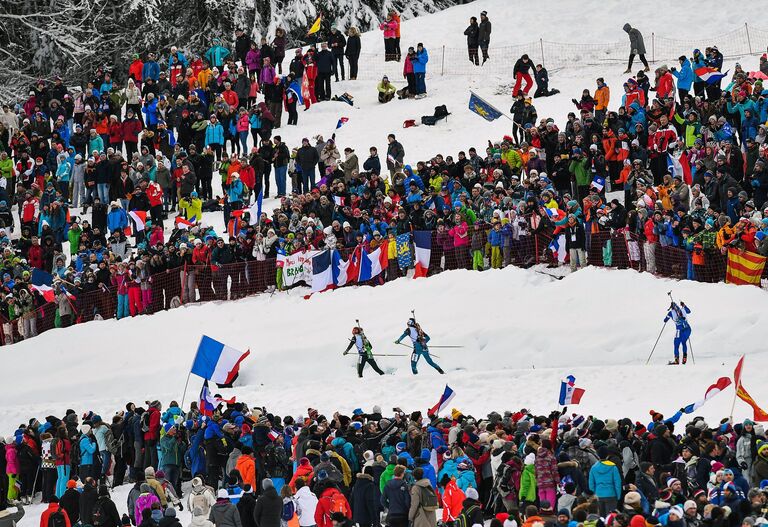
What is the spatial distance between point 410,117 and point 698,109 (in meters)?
10.4

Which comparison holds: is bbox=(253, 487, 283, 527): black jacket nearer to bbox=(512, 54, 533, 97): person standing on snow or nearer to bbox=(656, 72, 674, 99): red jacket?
bbox=(656, 72, 674, 99): red jacket

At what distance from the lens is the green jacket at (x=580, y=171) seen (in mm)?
29266

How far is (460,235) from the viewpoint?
2838cm

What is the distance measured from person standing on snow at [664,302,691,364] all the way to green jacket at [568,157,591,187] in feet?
16.1

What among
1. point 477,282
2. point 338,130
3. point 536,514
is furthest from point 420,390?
point 338,130

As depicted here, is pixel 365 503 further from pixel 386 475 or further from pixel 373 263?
pixel 373 263

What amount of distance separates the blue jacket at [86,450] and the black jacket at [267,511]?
6.47 metres

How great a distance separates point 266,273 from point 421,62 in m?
10.7

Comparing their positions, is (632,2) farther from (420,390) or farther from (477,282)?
(420,390)

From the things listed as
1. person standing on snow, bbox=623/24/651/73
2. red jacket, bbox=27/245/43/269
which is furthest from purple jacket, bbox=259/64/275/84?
person standing on snow, bbox=623/24/651/73

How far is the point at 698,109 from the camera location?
98.2 feet

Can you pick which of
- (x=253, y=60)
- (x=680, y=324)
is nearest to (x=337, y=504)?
(x=680, y=324)

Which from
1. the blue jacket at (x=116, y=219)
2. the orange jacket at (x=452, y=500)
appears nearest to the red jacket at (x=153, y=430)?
the orange jacket at (x=452, y=500)

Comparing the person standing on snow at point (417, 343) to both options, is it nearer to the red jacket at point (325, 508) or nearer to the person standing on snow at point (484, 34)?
the red jacket at point (325, 508)
